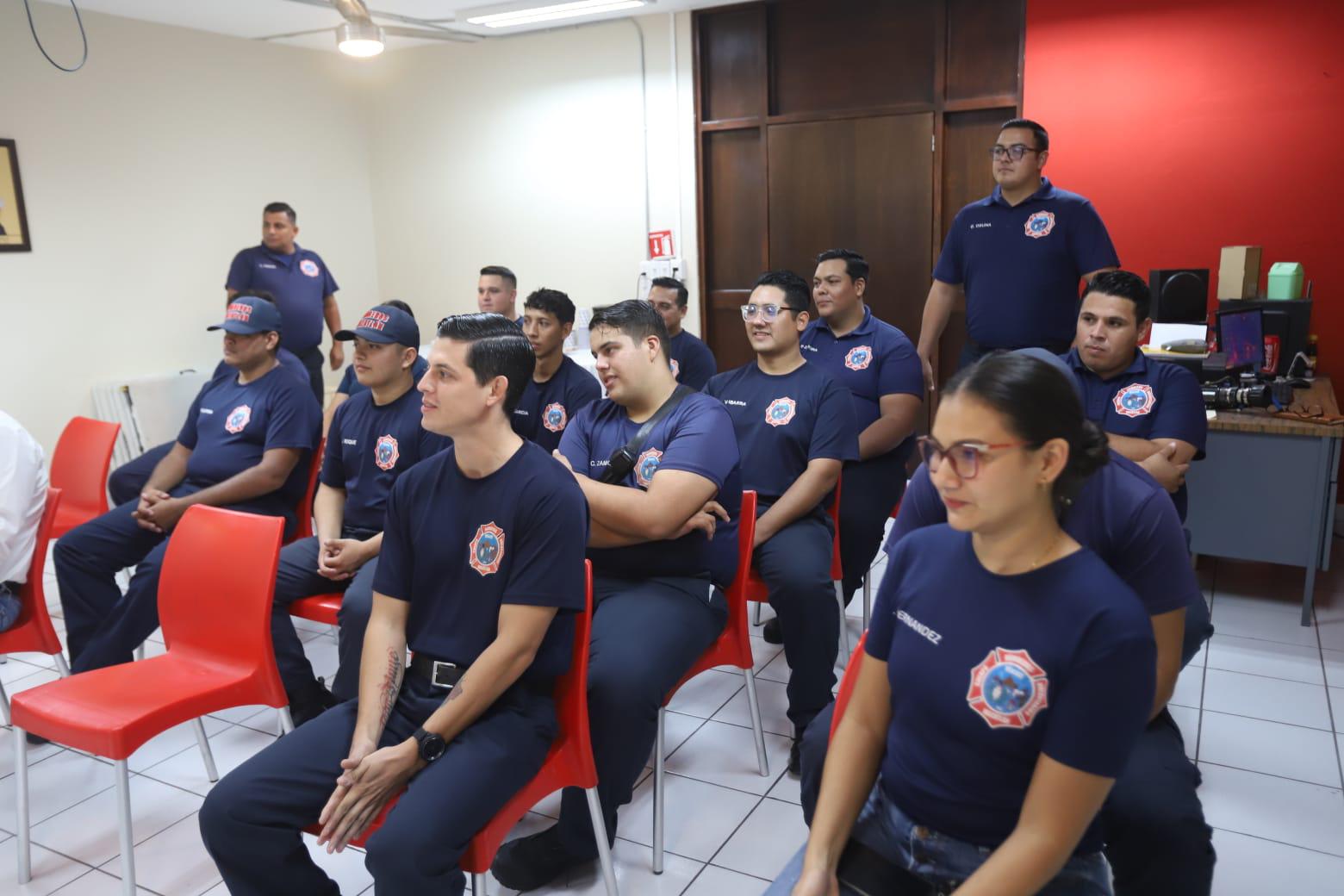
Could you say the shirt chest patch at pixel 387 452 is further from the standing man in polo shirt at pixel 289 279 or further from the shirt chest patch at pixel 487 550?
the standing man in polo shirt at pixel 289 279

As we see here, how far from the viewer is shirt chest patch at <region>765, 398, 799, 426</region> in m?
3.12

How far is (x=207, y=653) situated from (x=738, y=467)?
1465 mm

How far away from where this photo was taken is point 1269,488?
12.3 ft

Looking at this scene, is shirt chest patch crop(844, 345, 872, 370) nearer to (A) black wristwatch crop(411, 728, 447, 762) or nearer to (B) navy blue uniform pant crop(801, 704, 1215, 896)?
(B) navy blue uniform pant crop(801, 704, 1215, 896)

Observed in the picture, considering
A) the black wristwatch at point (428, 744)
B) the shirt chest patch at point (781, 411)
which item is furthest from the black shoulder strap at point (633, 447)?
the black wristwatch at point (428, 744)

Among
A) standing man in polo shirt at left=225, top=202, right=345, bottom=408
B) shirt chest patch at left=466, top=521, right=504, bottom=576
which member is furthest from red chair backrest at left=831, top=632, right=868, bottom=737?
standing man in polo shirt at left=225, top=202, right=345, bottom=408

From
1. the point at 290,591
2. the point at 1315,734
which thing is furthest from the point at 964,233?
the point at 290,591

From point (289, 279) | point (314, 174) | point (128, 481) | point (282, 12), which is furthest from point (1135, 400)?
point (314, 174)

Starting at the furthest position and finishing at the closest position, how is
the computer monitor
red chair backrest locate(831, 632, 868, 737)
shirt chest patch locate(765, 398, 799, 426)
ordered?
the computer monitor
shirt chest patch locate(765, 398, 799, 426)
red chair backrest locate(831, 632, 868, 737)

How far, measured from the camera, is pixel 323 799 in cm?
182

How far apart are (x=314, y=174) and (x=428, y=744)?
620 centimetres

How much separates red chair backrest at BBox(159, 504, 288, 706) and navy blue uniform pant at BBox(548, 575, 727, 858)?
804mm

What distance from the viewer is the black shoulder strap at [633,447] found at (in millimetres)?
2629

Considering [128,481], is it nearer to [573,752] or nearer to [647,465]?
[647,465]
